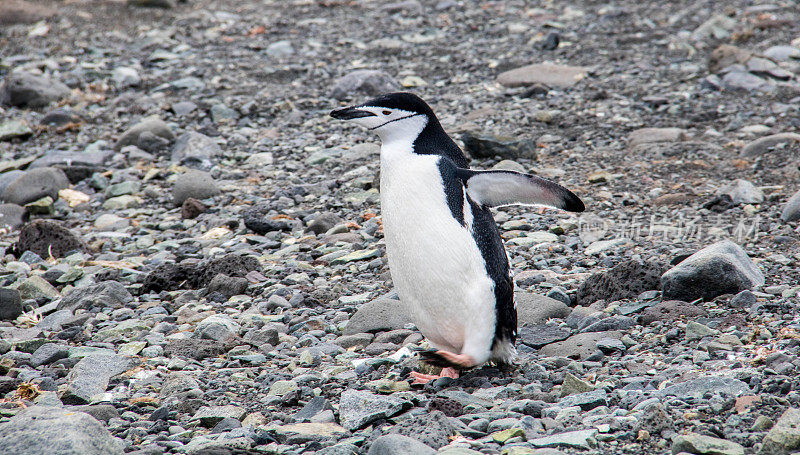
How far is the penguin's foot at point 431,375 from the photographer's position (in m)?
3.33

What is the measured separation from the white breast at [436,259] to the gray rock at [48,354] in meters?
1.65

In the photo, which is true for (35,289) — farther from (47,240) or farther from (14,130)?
(14,130)

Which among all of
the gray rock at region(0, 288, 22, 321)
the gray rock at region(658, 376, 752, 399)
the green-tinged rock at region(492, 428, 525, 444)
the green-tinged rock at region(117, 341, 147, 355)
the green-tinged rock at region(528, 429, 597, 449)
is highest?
the green-tinged rock at region(528, 429, 597, 449)

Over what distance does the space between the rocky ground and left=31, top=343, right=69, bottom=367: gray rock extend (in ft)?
0.04

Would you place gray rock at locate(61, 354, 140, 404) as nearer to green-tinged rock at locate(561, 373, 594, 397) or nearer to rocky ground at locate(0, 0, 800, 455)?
rocky ground at locate(0, 0, 800, 455)

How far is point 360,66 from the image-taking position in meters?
9.12

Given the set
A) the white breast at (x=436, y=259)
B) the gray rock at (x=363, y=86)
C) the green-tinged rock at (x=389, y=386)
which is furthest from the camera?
the gray rock at (x=363, y=86)

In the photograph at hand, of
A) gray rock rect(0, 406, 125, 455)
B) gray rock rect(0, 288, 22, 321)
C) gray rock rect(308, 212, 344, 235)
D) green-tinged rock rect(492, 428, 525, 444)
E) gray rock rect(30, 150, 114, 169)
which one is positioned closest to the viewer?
gray rock rect(0, 406, 125, 455)

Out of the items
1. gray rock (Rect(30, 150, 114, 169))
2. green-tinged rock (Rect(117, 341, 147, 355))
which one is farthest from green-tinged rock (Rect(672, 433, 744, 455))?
gray rock (Rect(30, 150, 114, 169))

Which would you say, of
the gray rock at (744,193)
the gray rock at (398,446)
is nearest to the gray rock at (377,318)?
the gray rock at (398,446)

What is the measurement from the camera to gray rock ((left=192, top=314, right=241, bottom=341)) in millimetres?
4020

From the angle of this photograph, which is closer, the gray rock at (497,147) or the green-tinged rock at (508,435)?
the green-tinged rock at (508,435)

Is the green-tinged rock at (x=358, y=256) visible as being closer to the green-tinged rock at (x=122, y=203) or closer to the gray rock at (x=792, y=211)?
the green-tinged rock at (x=122, y=203)

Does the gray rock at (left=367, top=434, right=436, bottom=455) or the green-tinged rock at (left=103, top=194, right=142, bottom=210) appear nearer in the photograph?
the gray rock at (left=367, top=434, right=436, bottom=455)
